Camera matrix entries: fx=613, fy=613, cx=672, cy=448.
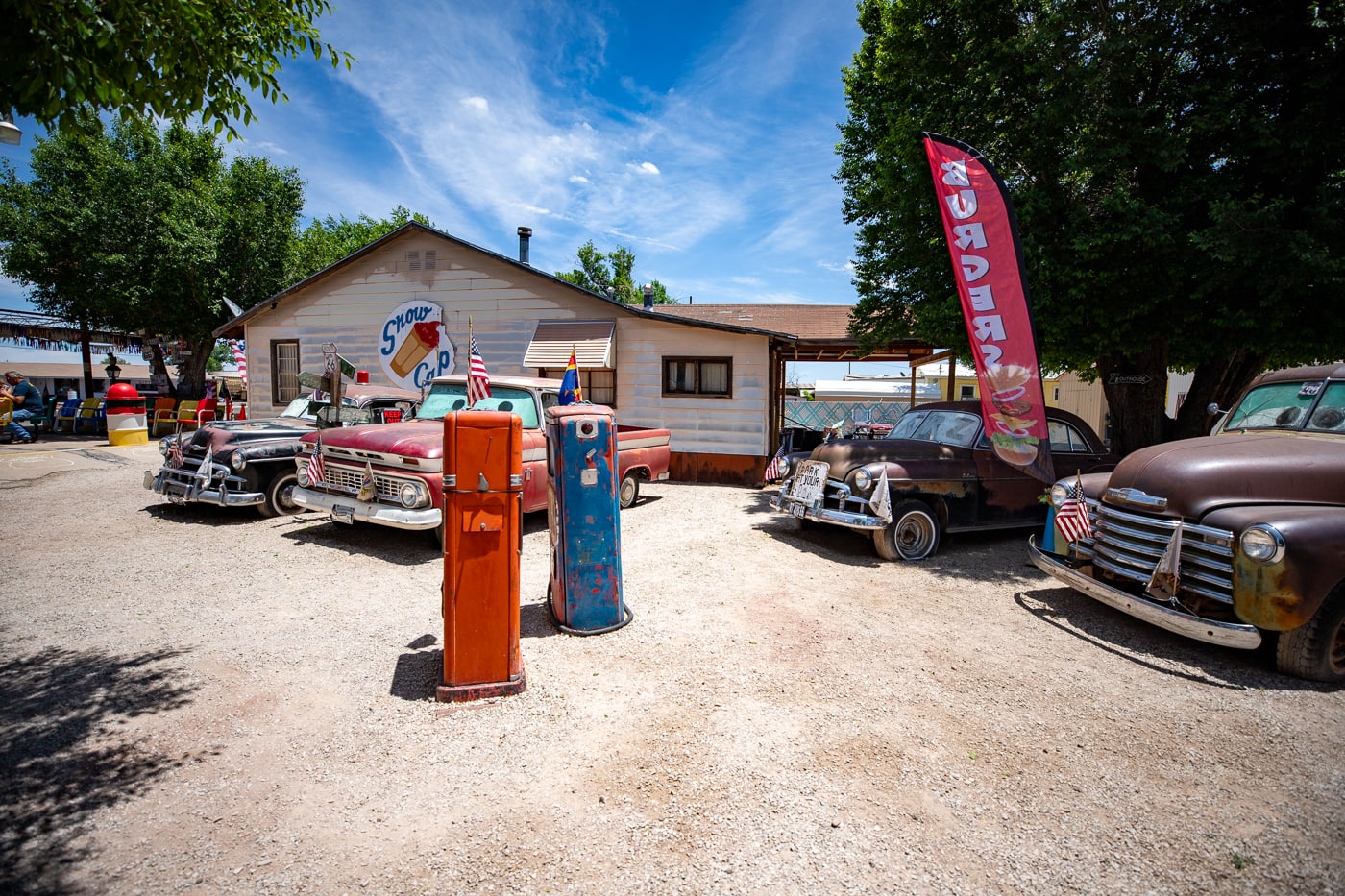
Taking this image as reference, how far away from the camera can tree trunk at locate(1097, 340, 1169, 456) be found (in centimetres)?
903

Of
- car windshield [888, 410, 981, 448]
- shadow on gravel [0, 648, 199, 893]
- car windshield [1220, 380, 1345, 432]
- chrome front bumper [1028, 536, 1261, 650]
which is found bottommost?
shadow on gravel [0, 648, 199, 893]

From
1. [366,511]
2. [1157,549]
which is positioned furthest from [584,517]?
[1157,549]

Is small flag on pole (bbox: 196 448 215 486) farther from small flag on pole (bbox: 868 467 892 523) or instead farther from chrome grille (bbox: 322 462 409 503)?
small flag on pole (bbox: 868 467 892 523)

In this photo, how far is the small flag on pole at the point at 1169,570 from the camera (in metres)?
4.18

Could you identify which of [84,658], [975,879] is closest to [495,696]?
[975,879]

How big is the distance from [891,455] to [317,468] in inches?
252

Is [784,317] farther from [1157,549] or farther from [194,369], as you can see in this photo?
[194,369]

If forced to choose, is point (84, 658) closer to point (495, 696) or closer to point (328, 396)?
point (495, 696)

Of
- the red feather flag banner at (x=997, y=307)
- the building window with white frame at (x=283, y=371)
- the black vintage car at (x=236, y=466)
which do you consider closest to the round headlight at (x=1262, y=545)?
the red feather flag banner at (x=997, y=307)

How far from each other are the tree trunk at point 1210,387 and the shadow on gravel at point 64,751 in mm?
12109

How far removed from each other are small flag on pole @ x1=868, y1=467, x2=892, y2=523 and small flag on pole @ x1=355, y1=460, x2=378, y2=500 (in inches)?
204

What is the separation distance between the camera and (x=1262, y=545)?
380 cm

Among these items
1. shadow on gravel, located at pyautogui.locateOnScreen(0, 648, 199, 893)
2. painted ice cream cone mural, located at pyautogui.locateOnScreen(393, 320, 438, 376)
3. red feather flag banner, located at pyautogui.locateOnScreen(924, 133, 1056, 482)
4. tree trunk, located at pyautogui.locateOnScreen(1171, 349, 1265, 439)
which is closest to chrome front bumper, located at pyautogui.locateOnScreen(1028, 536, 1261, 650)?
red feather flag banner, located at pyautogui.locateOnScreen(924, 133, 1056, 482)

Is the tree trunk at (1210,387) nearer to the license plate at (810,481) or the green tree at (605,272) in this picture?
the license plate at (810,481)
